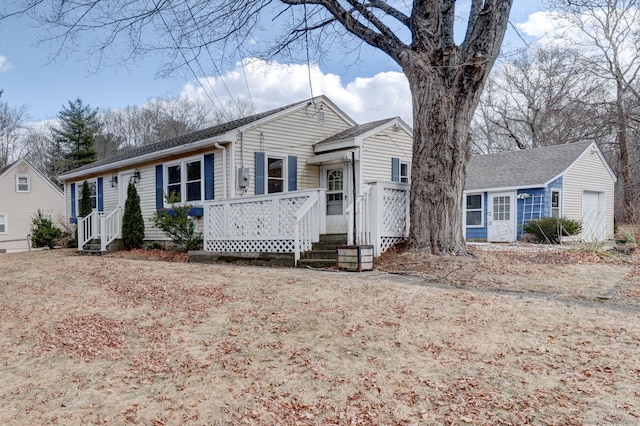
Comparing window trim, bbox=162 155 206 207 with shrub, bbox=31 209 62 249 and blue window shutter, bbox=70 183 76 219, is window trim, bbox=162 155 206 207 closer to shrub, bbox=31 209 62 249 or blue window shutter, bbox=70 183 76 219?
blue window shutter, bbox=70 183 76 219

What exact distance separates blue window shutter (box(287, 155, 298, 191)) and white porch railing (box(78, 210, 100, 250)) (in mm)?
6971

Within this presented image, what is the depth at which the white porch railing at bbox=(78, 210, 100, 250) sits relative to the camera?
47.5ft

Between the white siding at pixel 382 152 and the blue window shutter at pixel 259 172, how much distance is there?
254 cm

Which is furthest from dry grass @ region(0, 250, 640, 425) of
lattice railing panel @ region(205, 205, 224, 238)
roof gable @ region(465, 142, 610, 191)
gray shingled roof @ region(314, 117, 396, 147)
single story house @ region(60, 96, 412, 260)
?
roof gable @ region(465, 142, 610, 191)

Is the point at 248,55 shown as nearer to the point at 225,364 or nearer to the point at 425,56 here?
the point at 425,56

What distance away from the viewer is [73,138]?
34.9 m

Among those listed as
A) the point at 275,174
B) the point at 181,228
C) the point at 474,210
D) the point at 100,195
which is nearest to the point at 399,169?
the point at 275,174

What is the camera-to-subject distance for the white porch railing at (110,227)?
44.5ft

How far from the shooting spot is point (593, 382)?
112 inches

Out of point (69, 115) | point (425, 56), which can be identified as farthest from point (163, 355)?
point (69, 115)

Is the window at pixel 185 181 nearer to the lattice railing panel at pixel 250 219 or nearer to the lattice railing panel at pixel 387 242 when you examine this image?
the lattice railing panel at pixel 250 219

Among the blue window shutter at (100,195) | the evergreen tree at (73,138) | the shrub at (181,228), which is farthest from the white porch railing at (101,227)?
the evergreen tree at (73,138)

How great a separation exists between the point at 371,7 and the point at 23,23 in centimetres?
617

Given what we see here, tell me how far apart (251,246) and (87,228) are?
26.5ft
